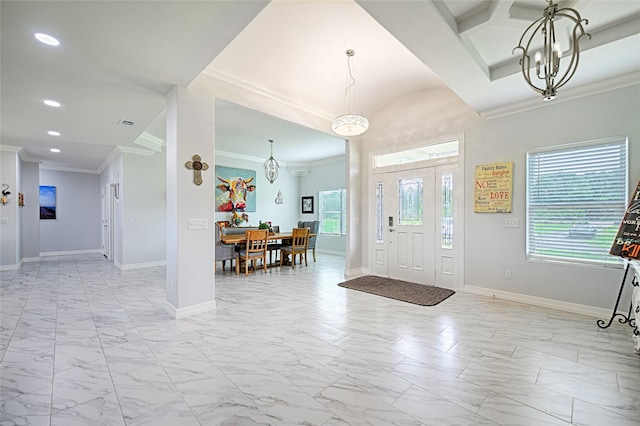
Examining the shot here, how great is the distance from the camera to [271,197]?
9.12 meters

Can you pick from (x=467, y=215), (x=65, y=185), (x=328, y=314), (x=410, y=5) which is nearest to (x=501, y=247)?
(x=467, y=215)

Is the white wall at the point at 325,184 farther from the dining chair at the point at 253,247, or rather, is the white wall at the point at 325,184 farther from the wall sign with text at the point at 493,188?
the wall sign with text at the point at 493,188

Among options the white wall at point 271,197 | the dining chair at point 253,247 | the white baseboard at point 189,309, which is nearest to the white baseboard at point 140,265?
the white wall at point 271,197

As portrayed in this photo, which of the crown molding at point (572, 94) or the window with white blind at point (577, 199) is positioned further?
the window with white blind at point (577, 199)

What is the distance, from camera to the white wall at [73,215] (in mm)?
8195

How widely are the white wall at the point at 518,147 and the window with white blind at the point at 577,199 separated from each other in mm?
96

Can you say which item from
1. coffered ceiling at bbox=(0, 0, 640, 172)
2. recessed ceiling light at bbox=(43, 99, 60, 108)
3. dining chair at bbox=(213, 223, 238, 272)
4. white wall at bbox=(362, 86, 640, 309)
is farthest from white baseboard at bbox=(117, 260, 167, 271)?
white wall at bbox=(362, 86, 640, 309)

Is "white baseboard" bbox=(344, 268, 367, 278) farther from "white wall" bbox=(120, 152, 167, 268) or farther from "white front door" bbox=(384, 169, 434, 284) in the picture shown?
"white wall" bbox=(120, 152, 167, 268)

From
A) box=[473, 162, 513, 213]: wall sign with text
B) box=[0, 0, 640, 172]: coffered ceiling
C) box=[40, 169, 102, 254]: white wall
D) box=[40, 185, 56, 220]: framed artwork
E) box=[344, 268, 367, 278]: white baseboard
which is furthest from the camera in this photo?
box=[40, 169, 102, 254]: white wall

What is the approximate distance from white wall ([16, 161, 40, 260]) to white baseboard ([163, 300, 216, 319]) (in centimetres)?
638

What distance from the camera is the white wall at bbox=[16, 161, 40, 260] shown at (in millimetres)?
7082

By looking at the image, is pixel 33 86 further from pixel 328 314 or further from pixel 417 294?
pixel 417 294

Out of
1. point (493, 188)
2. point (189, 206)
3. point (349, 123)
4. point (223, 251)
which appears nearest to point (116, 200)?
point (223, 251)

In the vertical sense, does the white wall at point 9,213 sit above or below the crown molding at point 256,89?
below
